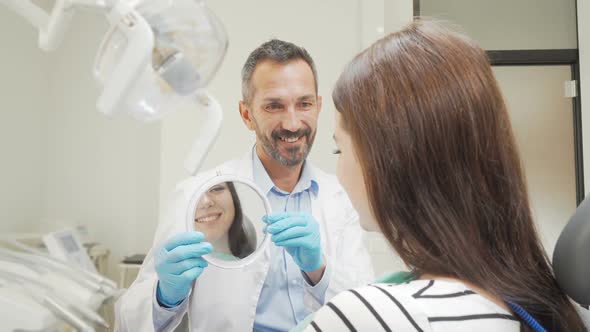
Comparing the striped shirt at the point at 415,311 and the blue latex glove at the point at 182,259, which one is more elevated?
the striped shirt at the point at 415,311

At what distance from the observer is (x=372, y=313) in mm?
538

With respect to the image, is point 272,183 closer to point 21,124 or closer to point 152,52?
point 152,52

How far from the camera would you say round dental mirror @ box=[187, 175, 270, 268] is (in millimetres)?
1123

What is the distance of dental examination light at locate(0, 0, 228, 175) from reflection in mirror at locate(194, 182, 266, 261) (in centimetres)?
41

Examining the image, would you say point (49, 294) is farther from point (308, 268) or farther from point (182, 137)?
point (182, 137)

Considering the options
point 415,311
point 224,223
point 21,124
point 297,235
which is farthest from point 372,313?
point 21,124

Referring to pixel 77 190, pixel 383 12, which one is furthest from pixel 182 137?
pixel 383 12

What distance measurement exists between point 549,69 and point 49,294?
10.5 feet

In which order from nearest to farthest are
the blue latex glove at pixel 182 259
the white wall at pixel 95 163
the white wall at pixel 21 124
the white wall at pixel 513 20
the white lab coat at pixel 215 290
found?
the blue latex glove at pixel 182 259 < the white lab coat at pixel 215 290 < the white wall at pixel 21 124 < the white wall at pixel 95 163 < the white wall at pixel 513 20

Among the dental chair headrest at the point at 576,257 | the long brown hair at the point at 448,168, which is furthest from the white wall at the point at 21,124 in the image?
the dental chair headrest at the point at 576,257

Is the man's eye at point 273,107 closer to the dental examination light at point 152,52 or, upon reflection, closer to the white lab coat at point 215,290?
the white lab coat at point 215,290

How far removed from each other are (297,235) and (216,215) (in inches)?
9.1

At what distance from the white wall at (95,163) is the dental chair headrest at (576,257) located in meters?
2.34

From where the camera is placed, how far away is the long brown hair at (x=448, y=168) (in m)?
0.64
